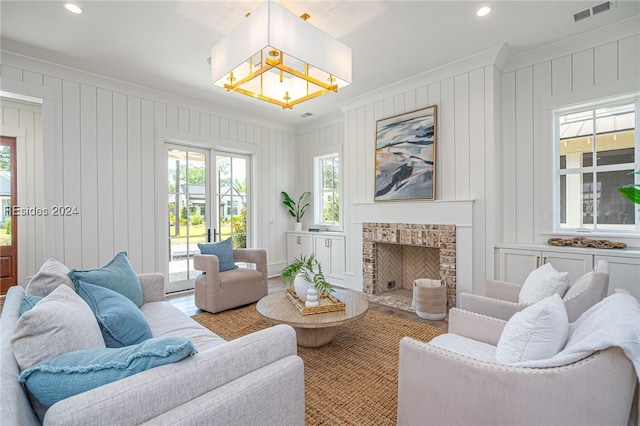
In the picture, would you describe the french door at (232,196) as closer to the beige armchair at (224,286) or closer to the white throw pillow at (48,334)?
the beige armchair at (224,286)

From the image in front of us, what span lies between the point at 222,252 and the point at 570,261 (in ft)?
12.5

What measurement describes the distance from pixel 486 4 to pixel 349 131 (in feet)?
8.14

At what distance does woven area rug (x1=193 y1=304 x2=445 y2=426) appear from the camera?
1815 millimetres

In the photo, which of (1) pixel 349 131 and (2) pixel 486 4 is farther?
(1) pixel 349 131

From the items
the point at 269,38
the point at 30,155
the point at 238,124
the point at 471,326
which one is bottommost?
the point at 471,326

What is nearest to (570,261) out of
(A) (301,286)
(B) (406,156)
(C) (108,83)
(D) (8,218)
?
(B) (406,156)

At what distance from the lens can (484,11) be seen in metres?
2.65

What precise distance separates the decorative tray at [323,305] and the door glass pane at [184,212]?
2582 millimetres

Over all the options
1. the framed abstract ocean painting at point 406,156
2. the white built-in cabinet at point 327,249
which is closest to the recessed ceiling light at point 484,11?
the framed abstract ocean painting at point 406,156

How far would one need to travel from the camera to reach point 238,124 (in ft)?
17.1

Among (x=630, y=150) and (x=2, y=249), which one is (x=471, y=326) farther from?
(x=2, y=249)

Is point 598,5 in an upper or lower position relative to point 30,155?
upper

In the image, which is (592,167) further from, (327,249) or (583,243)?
(327,249)

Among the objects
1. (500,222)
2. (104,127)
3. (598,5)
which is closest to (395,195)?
(500,222)
